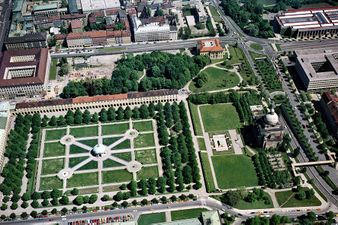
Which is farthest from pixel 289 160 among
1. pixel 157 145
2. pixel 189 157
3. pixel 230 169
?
pixel 157 145

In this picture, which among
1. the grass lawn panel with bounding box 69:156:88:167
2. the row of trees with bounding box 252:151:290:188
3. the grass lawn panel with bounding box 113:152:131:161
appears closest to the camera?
the row of trees with bounding box 252:151:290:188

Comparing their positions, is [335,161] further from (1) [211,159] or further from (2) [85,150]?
(2) [85,150]

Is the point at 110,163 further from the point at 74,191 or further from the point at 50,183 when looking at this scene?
the point at 50,183

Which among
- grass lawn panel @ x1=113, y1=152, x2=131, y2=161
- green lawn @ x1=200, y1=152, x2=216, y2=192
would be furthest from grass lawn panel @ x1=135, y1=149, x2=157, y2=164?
green lawn @ x1=200, y1=152, x2=216, y2=192

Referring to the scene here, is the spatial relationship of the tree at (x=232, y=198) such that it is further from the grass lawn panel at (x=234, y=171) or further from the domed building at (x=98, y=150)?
the domed building at (x=98, y=150)

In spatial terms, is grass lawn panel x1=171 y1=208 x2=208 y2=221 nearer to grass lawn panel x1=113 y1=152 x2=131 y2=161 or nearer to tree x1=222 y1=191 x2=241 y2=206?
tree x1=222 y1=191 x2=241 y2=206

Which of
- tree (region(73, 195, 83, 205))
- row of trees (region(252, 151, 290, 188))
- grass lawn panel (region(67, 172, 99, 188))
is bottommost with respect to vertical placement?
tree (region(73, 195, 83, 205))

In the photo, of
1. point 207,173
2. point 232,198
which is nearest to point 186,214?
point 232,198
